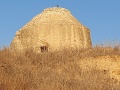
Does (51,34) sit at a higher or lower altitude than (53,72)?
higher

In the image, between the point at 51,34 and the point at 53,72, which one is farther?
the point at 51,34

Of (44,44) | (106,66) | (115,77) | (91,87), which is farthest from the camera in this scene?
(44,44)

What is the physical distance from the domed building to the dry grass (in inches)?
239

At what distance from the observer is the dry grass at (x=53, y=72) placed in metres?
12.5

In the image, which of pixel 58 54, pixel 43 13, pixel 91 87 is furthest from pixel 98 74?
pixel 43 13

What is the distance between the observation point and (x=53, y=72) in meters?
17.3

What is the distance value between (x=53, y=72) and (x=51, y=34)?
11.4 meters

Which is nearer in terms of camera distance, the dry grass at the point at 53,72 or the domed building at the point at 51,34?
the dry grass at the point at 53,72

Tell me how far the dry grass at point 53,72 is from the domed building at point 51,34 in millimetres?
6077

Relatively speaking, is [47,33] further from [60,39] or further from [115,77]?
[115,77]

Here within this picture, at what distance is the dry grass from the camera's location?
1255cm

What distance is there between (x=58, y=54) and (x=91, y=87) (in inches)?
328

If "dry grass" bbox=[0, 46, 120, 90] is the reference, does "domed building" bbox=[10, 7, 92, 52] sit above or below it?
above

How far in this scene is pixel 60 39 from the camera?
28.5 metres
